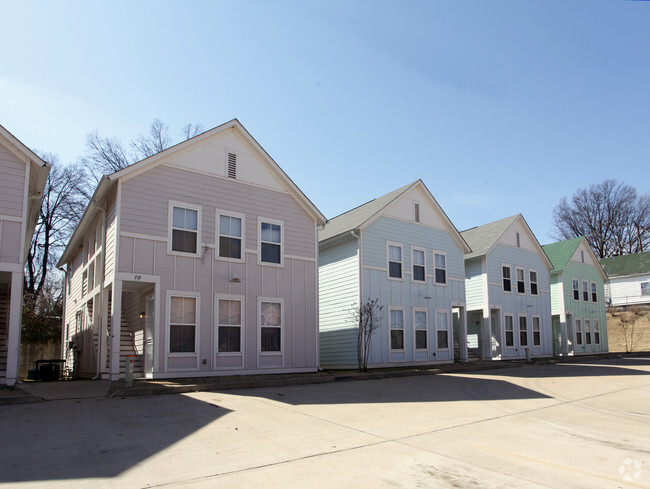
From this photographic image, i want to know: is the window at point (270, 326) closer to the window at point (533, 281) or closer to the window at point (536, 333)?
the window at point (533, 281)

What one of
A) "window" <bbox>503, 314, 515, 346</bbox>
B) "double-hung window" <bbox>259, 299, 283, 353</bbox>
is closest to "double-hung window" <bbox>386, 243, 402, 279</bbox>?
"double-hung window" <bbox>259, 299, 283, 353</bbox>

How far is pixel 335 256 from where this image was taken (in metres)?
21.8

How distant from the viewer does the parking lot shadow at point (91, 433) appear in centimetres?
601

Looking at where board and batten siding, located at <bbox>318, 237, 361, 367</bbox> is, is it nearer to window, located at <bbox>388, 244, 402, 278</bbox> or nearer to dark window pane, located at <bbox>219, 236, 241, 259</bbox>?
window, located at <bbox>388, 244, 402, 278</bbox>

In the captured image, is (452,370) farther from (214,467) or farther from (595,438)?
(214,467)

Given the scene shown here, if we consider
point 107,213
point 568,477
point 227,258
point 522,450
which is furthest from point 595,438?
point 107,213

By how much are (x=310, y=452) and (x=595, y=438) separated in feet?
13.9

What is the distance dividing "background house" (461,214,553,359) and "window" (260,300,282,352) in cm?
1217

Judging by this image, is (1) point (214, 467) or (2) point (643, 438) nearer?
(1) point (214, 467)

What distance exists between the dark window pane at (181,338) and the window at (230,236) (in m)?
2.43

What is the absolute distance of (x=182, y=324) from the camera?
14.8 metres

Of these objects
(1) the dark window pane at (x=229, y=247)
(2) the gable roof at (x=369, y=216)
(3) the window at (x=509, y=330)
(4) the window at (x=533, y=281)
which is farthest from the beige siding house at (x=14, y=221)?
(4) the window at (x=533, y=281)

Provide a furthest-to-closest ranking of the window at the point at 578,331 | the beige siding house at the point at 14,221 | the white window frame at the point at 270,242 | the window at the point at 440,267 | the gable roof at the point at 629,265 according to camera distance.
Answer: the gable roof at the point at 629,265, the window at the point at 578,331, the window at the point at 440,267, the white window frame at the point at 270,242, the beige siding house at the point at 14,221

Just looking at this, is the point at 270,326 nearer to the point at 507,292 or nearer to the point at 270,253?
the point at 270,253
